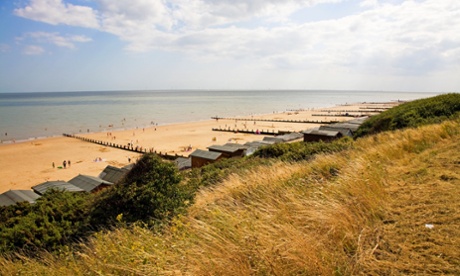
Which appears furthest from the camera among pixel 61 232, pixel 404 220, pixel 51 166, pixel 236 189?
pixel 51 166

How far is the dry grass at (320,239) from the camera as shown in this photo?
3035 millimetres

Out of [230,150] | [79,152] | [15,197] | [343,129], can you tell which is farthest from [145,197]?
[79,152]

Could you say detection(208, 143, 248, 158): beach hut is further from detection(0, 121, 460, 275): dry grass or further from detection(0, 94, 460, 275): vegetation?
detection(0, 121, 460, 275): dry grass

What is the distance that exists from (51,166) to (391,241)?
110 feet

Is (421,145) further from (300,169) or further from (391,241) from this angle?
(391,241)

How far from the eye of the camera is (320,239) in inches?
137

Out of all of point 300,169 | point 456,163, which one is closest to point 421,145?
point 456,163

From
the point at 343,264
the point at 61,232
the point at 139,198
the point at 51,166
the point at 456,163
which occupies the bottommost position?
the point at 51,166

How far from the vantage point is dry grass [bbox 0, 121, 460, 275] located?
3035 mm

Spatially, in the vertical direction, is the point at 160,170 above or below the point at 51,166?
above

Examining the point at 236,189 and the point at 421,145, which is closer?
the point at 236,189

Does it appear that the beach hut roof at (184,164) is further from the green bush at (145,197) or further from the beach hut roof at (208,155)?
the green bush at (145,197)

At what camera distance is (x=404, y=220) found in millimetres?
4070

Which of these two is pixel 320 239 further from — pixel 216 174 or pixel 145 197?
pixel 216 174
